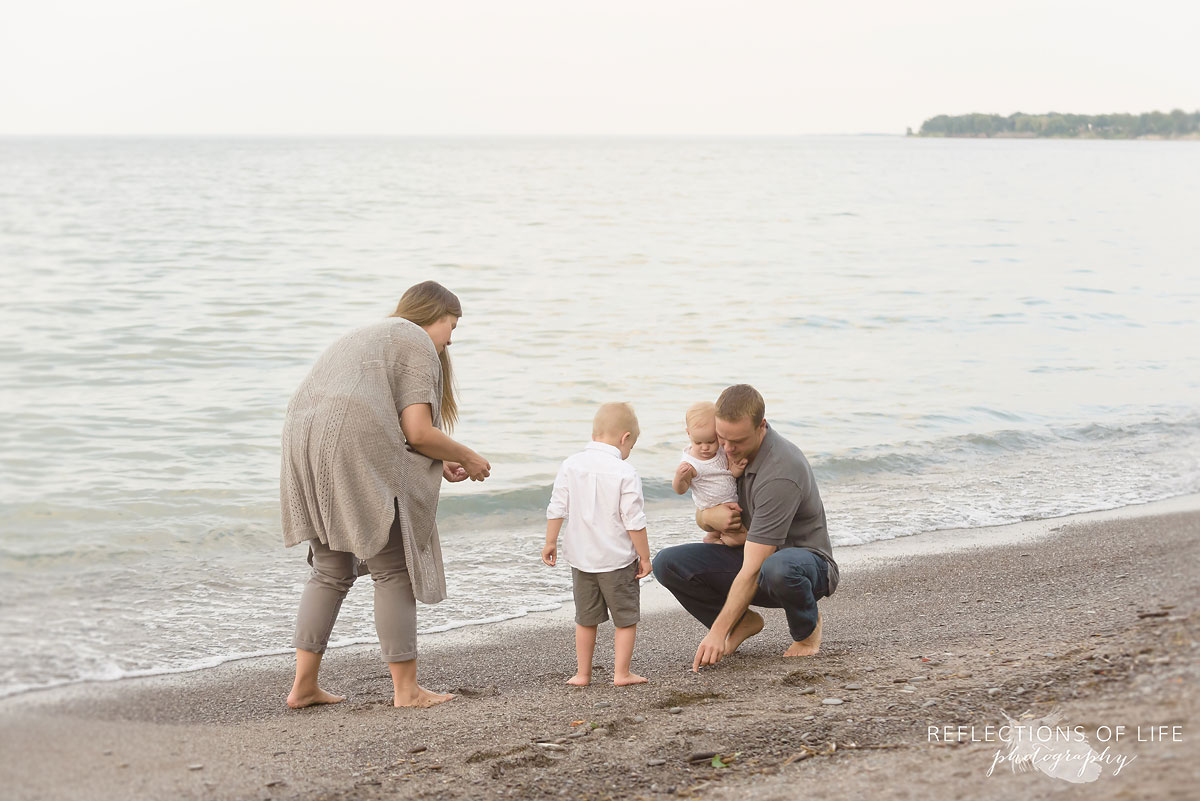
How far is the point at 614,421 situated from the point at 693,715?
125 cm

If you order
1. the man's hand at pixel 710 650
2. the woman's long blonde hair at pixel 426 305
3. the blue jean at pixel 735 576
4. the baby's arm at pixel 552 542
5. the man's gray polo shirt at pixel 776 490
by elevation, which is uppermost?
the woman's long blonde hair at pixel 426 305

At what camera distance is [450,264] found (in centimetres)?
2481

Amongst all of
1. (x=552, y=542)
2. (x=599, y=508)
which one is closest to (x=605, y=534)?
(x=599, y=508)

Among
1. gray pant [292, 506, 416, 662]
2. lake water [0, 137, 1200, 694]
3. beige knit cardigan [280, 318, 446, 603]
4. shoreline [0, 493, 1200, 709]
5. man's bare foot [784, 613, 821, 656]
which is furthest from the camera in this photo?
lake water [0, 137, 1200, 694]

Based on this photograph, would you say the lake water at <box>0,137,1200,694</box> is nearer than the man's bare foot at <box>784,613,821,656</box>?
No

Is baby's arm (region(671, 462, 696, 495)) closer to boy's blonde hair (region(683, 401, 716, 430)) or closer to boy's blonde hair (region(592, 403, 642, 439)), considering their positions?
boy's blonde hair (region(683, 401, 716, 430))

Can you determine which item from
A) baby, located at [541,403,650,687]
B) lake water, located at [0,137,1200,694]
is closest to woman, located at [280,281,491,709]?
baby, located at [541,403,650,687]

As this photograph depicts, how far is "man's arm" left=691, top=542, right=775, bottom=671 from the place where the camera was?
441 centimetres

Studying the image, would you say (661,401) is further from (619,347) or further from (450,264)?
(450,264)

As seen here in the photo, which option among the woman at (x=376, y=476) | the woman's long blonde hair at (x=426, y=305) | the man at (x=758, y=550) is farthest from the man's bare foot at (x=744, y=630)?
the woman's long blonde hair at (x=426, y=305)

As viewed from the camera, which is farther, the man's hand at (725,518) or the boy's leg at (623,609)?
the man's hand at (725,518)

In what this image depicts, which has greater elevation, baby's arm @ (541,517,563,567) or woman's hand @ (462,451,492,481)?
woman's hand @ (462,451,492,481)

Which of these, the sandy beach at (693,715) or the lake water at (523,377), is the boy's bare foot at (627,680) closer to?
the sandy beach at (693,715)

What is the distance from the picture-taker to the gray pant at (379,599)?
13.4ft
